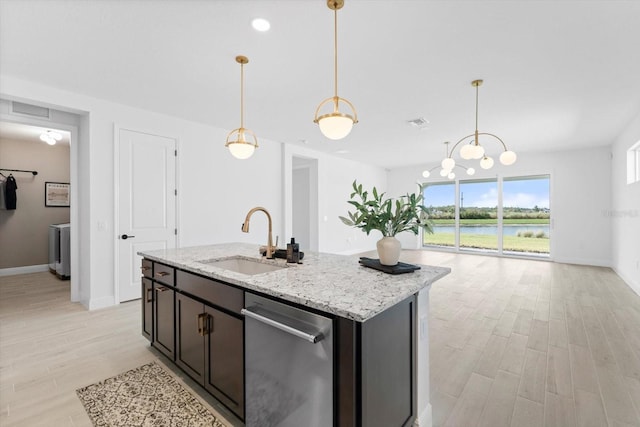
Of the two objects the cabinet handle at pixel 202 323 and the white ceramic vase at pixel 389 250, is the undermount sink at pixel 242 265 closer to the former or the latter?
the cabinet handle at pixel 202 323

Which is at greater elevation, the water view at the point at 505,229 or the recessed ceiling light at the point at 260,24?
the recessed ceiling light at the point at 260,24

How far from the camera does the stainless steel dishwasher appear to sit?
1.17 metres

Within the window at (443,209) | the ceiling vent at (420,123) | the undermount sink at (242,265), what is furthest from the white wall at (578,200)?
the undermount sink at (242,265)

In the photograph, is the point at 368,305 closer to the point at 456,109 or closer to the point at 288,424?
the point at 288,424

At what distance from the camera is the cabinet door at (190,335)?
1.83 meters

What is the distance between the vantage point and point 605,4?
196cm

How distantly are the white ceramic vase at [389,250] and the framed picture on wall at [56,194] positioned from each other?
7.09 m

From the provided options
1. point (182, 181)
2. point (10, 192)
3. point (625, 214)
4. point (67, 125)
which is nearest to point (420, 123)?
point (182, 181)

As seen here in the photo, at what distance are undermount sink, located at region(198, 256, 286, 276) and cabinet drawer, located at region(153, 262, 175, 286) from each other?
26 centimetres

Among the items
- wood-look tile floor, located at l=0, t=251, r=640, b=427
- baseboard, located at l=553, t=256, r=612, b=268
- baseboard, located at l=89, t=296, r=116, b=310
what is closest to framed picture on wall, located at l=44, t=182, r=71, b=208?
wood-look tile floor, located at l=0, t=251, r=640, b=427

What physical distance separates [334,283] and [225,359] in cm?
80

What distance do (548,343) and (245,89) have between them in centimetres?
404

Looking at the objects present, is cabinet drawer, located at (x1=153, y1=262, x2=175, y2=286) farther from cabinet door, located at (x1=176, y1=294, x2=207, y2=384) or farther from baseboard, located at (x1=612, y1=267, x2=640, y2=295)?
baseboard, located at (x1=612, y1=267, x2=640, y2=295)

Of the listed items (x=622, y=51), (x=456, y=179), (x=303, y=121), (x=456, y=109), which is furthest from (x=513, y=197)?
(x=303, y=121)
